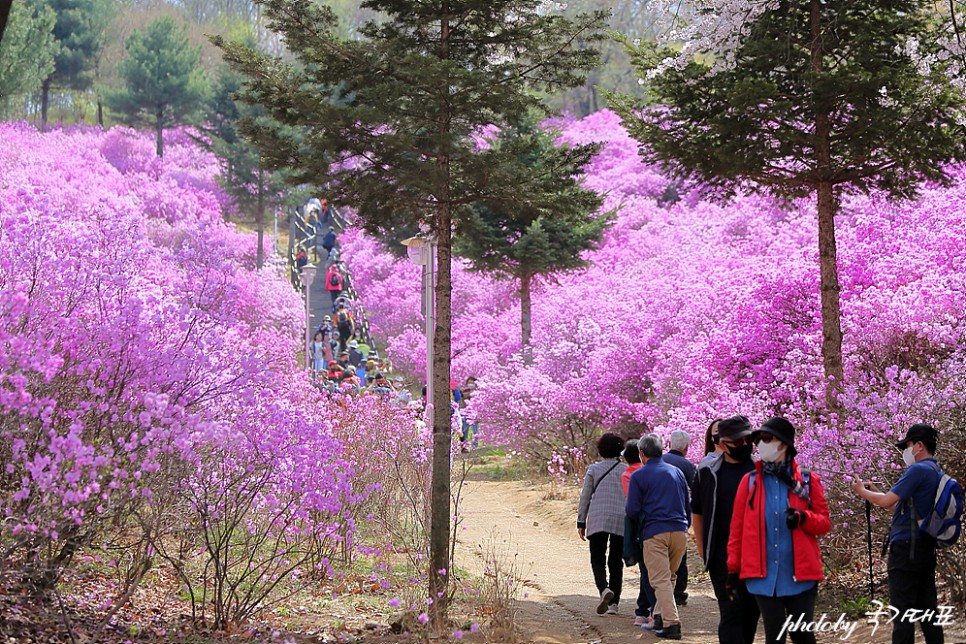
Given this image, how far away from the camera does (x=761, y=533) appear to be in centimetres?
484

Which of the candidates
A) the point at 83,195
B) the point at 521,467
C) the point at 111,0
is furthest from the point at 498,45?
the point at 111,0

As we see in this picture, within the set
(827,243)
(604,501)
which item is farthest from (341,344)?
(604,501)

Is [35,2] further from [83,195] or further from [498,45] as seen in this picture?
[498,45]

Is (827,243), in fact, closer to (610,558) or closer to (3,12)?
(610,558)

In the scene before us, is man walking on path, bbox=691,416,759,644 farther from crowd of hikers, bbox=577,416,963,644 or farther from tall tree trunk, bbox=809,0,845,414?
tall tree trunk, bbox=809,0,845,414

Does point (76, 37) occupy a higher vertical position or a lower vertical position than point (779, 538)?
higher

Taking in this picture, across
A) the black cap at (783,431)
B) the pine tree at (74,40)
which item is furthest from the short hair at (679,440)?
the pine tree at (74,40)

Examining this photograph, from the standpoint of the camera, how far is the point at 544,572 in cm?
1061

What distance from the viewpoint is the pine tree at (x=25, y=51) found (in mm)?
36344

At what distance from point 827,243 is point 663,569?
12.4 feet

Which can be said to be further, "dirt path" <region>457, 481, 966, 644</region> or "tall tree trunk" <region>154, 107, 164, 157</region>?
"tall tree trunk" <region>154, 107, 164, 157</region>

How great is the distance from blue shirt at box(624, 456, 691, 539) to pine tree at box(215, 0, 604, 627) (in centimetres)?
142

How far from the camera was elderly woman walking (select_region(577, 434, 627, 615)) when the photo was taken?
26.3 ft

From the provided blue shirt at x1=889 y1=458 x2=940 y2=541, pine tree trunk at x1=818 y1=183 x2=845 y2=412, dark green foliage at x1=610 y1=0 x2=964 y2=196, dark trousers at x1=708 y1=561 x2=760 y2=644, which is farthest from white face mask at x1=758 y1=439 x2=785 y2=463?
pine tree trunk at x1=818 y1=183 x2=845 y2=412
